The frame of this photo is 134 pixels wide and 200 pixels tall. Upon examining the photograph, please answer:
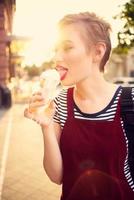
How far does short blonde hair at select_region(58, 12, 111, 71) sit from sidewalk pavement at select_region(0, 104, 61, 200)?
4036mm

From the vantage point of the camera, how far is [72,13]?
2.02 metres

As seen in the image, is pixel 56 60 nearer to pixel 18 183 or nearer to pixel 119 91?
pixel 119 91

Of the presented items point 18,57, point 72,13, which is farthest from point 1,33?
point 72,13

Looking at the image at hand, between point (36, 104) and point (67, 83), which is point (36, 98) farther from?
point (67, 83)

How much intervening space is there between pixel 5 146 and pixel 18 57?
24.9 m

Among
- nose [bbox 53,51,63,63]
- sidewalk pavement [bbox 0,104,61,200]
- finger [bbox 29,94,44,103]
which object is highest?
nose [bbox 53,51,63,63]

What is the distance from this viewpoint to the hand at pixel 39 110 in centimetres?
188

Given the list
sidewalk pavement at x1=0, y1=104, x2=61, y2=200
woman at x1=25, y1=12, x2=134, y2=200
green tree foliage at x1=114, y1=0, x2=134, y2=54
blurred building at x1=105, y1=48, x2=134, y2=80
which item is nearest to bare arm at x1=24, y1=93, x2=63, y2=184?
woman at x1=25, y1=12, x2=134, y2=200

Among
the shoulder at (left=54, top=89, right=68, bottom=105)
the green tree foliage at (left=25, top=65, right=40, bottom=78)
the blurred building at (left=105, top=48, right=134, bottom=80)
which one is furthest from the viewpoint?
the green tree foliage at (left=25, top=65, right=40, bottom=78)

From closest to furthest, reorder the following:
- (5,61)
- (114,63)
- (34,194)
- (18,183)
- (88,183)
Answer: (88,183)
(34,194)
(18,183)
(5,61)
(114,63)

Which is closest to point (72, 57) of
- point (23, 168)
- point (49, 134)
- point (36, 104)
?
point (36, 104)

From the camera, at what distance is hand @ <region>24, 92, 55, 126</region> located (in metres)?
1.88

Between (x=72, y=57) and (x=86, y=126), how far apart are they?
34cm

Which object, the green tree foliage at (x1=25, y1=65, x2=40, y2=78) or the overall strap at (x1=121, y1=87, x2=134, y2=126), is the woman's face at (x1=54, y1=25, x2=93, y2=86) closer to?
the overall strap at (x1=121, y1=87, x2=134, y2=126)
